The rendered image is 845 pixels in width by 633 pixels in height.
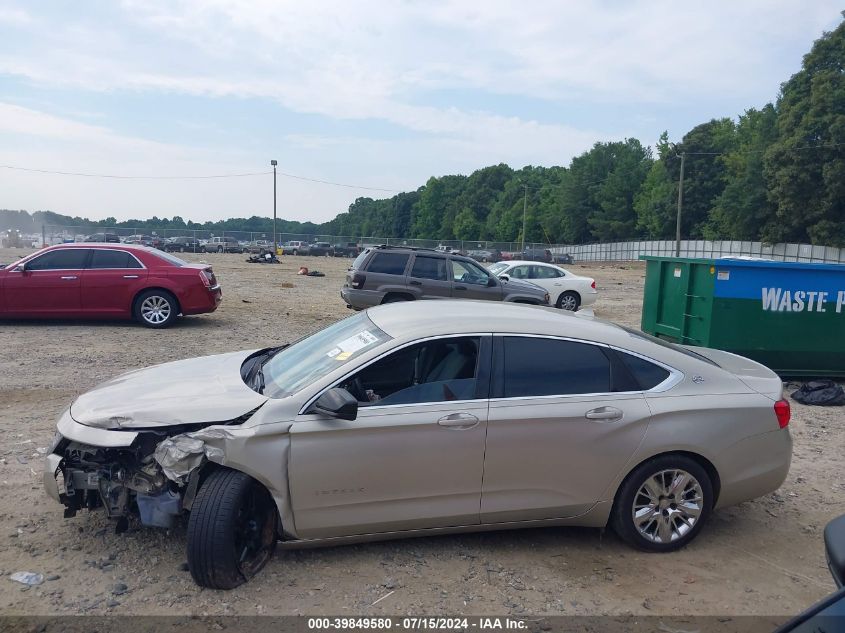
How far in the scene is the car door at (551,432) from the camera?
13.4 feet

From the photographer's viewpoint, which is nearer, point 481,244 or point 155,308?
point 155,308

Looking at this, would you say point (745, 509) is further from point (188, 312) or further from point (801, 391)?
point (188, 312)

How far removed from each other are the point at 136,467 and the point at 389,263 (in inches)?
414

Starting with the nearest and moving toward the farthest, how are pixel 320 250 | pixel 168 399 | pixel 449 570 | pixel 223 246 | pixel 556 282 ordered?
pixel 449 570, pixel 168 399, pixel 556 282, pixel 223 246, pixel 320 250

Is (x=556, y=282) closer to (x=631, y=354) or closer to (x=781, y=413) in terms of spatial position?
(x=781, y=413)

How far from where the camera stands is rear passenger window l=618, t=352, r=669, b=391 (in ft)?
14.3

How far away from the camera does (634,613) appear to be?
3.71m

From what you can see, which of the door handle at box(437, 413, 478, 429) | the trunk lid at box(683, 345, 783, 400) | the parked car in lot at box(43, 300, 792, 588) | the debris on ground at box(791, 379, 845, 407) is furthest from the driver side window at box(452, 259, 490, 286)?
the door handle at box(437, 413, 478, 429)

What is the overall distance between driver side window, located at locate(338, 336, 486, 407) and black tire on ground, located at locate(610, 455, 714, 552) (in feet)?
3.78

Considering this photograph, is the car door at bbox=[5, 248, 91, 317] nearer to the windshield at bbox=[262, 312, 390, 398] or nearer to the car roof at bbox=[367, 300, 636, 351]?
the windshield at bbox=[262, 312, 390, 398]

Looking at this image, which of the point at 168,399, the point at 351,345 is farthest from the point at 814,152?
the point at 168,399

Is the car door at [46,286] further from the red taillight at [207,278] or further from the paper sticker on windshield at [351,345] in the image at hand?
the paper sticker on windshield at [351,345]

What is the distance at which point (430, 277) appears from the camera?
14031 mm

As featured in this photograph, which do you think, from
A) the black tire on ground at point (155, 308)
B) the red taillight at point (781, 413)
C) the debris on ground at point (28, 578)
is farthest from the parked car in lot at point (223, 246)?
the red taillight at point (781, 413)
